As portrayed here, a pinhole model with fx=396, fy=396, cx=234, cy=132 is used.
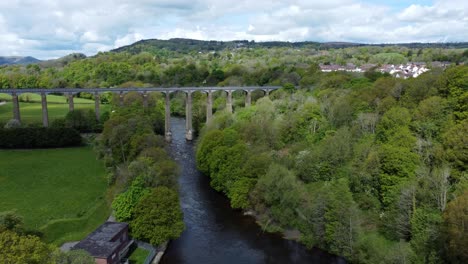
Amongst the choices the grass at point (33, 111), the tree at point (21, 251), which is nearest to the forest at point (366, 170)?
the tree at point (21, 251)

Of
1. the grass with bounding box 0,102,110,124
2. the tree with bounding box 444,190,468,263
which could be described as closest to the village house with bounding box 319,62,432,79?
the tree with bounding box 444,190,468,263

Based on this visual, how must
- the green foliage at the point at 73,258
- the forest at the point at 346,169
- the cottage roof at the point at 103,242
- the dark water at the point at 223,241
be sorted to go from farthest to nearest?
the dark water at the point at 223,241
the forest at the point at 346,169
the cottage roof at the point at 103,242
the green foliage at the point at 73,258

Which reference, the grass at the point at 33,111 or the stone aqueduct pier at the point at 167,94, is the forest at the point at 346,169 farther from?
the grass at the point at 33,111

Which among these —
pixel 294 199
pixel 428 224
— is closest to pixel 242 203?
pixel 294 199

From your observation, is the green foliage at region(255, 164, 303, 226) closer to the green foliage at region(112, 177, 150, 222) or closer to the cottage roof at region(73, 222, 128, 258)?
the green foliage at region(112, 177, 150, 222)

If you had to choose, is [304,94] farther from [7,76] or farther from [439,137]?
[7,76]

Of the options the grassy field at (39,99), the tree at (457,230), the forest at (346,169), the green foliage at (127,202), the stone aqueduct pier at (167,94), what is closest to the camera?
the tree at (457,230)

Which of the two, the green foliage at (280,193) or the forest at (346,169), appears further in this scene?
the green foliage at (280,193)
